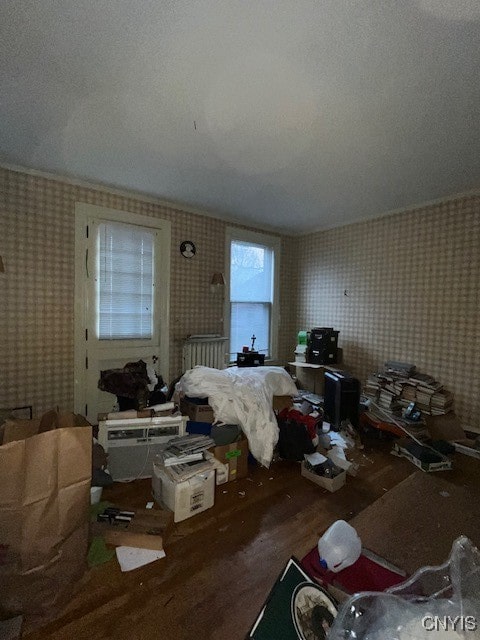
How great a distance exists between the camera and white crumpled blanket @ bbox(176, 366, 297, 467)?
2287 millimetres

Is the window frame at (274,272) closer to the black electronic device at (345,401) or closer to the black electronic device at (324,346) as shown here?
the black electronic device at (324,346)

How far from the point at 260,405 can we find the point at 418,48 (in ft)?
7.57

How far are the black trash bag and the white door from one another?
1.70 meters

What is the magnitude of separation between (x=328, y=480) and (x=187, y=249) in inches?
113

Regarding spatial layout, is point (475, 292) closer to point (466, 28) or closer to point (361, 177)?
point (361, 177)

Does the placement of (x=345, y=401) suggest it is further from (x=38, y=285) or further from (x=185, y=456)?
(x=38, y=285)

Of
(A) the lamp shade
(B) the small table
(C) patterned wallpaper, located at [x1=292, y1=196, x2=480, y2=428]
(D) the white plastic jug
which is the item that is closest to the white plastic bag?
(D) the white plastic jug

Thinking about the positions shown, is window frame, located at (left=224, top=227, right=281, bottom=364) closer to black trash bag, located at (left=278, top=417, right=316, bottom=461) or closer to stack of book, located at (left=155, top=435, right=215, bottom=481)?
black trash bag, located at (left=278, top=417, right=316, bottom=461)

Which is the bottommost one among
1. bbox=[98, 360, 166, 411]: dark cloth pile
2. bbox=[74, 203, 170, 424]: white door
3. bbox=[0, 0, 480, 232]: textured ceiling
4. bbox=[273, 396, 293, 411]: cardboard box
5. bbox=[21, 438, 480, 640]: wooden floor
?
bbox=[21, 438, 480, 640]: wooden floor

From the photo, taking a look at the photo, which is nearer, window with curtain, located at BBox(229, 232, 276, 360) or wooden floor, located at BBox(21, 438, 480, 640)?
wooden floor, located at BBox(21, 438, 480, 640)

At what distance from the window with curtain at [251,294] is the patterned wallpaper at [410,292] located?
0.71 metres

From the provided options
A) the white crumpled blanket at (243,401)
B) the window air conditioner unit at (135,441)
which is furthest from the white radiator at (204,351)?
the window air conditioner unit at (135,441)

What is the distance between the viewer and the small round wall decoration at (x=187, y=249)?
3.60 m

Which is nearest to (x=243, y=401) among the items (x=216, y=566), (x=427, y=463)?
(x=216, y=566)
